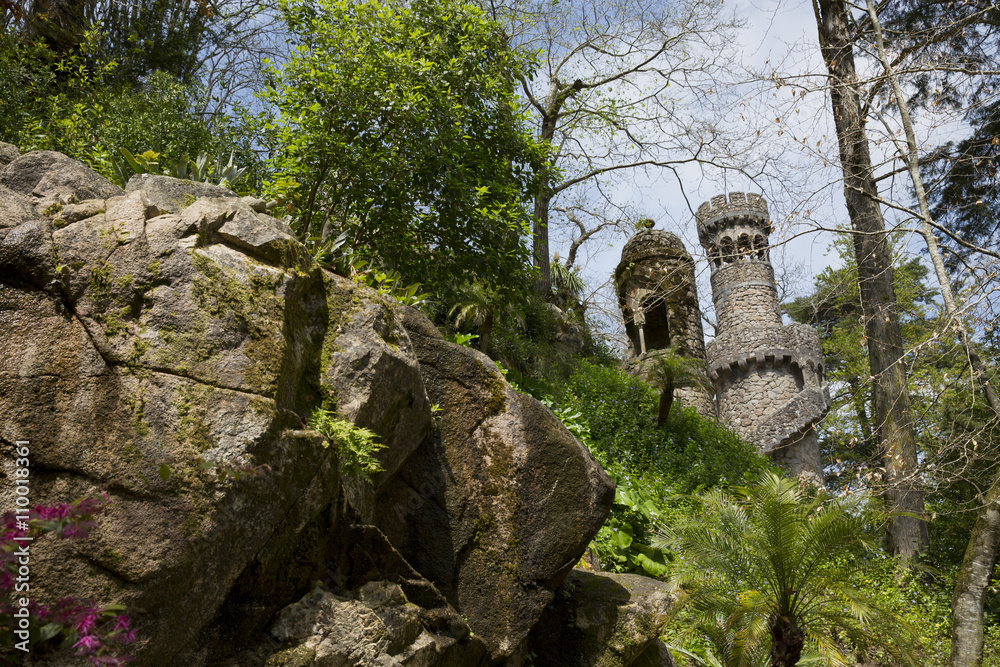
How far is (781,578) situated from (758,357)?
1983 centimetres

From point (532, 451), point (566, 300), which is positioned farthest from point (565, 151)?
point (532, 451)

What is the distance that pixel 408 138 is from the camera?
8664mm

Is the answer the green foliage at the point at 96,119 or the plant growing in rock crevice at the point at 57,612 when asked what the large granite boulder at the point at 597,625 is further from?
the green foliage at the point at 96,119

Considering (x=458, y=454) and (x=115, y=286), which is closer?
(x=115, y=286)

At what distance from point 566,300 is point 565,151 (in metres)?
4.13

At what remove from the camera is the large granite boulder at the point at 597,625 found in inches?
243

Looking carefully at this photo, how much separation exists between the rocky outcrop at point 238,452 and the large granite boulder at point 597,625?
2.90 feet

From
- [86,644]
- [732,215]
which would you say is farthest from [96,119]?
[732,215]

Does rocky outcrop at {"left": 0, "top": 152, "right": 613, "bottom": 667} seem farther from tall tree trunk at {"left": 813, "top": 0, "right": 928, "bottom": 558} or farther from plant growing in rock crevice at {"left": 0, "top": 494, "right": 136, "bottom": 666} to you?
tall tree trunk at {"left": 813, "top": 0, "right": 928, "bottom": 558}

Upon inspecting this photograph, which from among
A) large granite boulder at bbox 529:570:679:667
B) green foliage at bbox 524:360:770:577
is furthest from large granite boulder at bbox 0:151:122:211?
green foliage at bbox 524:360:770:577

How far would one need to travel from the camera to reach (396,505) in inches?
217

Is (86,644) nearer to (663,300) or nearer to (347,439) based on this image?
(347,439)

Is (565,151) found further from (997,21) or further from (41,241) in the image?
(41,241)

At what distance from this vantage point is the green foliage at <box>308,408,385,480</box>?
444 cm
